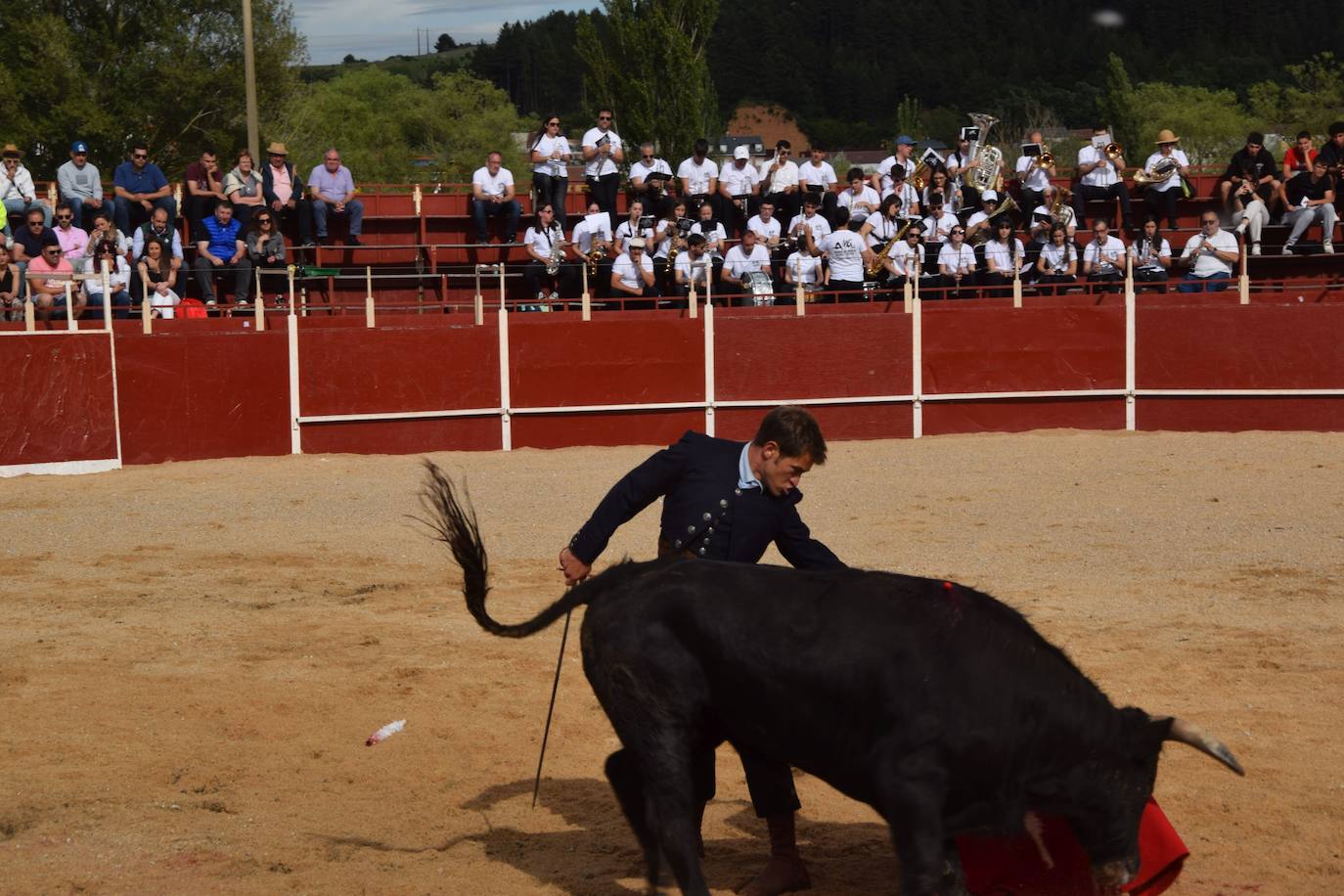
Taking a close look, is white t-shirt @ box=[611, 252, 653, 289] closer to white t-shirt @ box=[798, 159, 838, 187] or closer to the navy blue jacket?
white t-shirt @ box=[798, 159, 838, 187]

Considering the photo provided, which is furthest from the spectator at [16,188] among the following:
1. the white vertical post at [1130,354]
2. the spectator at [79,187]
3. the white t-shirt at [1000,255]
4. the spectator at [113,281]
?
the white vertical post at [1130,354]

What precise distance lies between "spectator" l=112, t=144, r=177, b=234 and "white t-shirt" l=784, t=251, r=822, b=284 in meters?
6.23

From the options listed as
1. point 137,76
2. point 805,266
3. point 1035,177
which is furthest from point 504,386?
point 137,76

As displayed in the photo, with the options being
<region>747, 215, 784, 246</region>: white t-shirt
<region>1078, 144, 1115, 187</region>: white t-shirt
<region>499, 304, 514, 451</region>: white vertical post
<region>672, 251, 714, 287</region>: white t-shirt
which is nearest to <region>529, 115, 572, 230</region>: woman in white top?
<region>672, 251, 714, 287</region>: white t-shirt

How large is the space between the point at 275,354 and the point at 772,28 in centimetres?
9550

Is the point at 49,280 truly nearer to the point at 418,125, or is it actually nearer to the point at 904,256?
the point at 904,256

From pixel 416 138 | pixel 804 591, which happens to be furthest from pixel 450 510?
pixel 416 138

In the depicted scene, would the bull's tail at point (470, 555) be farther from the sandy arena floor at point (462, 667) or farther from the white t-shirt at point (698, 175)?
the white t-shirt at point (698, 175)

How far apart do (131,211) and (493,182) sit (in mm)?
3883

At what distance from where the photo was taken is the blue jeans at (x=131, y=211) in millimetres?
15805

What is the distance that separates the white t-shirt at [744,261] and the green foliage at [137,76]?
19.1 meters

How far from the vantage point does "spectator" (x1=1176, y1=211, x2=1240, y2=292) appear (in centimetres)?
1662

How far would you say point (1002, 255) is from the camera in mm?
16578

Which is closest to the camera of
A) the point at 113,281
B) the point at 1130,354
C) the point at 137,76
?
the point at 113,281
